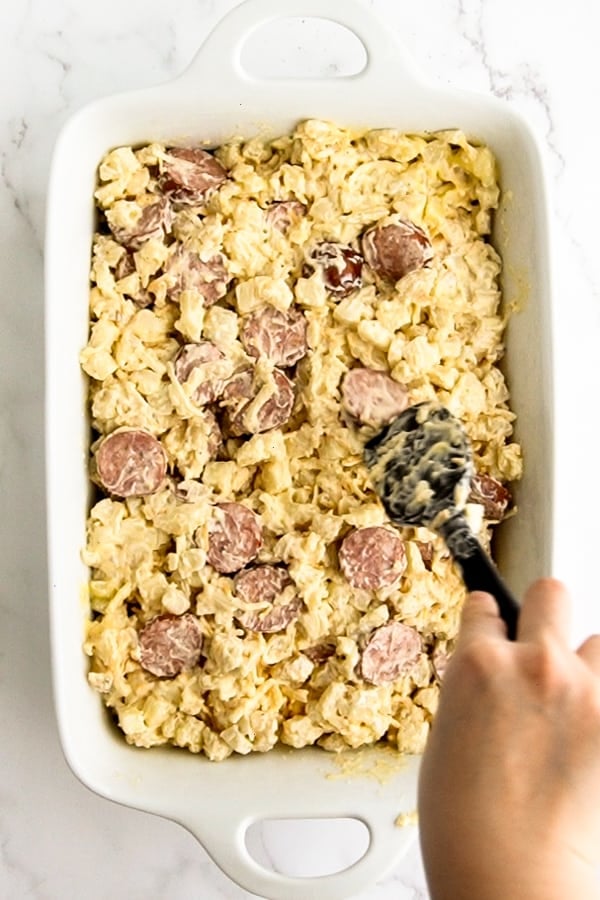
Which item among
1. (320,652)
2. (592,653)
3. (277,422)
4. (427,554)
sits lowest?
(320,652)

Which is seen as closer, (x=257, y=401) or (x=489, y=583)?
(x=489, y=583)

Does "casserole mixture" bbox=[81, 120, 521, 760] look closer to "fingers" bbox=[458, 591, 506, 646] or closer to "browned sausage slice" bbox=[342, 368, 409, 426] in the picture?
"browned sausage slice" bbox=[342, 368, 409, 426]

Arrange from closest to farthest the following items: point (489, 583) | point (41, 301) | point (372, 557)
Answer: point (489, 583)
point (372, 557)
point (41, 301)

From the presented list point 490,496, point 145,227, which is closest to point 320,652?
point 490,496

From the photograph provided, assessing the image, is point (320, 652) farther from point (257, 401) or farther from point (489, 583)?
point (489, 583)

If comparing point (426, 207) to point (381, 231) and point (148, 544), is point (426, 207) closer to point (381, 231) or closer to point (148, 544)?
point (381, 231)

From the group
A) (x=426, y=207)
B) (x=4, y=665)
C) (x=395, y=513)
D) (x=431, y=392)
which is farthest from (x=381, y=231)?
(x=4, y=665)

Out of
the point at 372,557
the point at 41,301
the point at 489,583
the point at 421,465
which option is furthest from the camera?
the point at 41,301

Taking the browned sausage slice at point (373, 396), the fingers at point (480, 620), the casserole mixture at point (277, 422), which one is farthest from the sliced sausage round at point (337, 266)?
the fingers at point (480, 620)

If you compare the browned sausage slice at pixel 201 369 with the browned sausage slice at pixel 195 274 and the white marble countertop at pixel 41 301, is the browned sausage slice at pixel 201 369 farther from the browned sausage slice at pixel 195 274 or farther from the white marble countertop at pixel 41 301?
the white marble countertop at pixel 41 301
